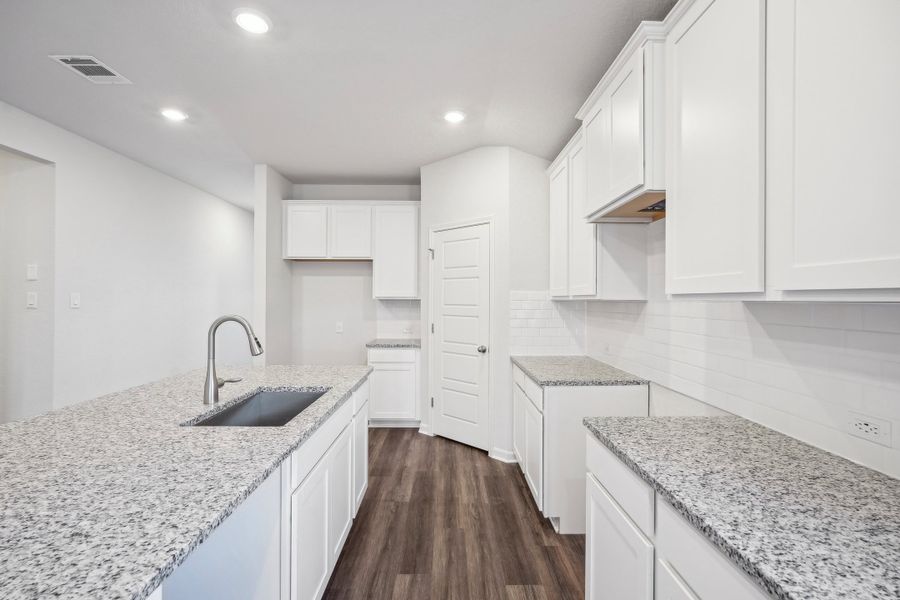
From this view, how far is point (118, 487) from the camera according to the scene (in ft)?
3.05

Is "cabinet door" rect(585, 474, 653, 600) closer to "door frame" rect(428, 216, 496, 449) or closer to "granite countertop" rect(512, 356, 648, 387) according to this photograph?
"granite countertop" rect(512, 356, 648, 387)

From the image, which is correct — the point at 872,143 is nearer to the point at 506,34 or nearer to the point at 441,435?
the point at 506,34

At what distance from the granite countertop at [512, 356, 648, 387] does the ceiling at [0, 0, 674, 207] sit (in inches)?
67.7

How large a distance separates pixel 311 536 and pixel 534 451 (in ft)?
4.87

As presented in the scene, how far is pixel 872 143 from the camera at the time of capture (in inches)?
30.7

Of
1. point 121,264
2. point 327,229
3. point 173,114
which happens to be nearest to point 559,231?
point 327,229

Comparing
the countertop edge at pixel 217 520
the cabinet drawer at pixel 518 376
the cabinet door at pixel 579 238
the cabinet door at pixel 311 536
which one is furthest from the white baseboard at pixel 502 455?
the countertop edge at pixel 217 520

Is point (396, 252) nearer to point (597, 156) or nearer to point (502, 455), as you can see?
point (502, 455)

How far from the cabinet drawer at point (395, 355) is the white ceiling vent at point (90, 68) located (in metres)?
2.81

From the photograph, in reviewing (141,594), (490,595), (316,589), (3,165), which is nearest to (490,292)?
(490,595)

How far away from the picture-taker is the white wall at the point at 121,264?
10.8 ft

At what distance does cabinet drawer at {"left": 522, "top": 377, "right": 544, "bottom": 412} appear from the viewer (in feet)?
7.76

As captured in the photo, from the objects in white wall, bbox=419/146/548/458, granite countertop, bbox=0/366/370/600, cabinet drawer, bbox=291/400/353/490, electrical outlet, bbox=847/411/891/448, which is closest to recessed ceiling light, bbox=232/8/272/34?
granite countertop, bbox=0/366/370/600

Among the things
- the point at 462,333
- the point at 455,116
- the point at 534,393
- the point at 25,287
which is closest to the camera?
the point at 534,393
